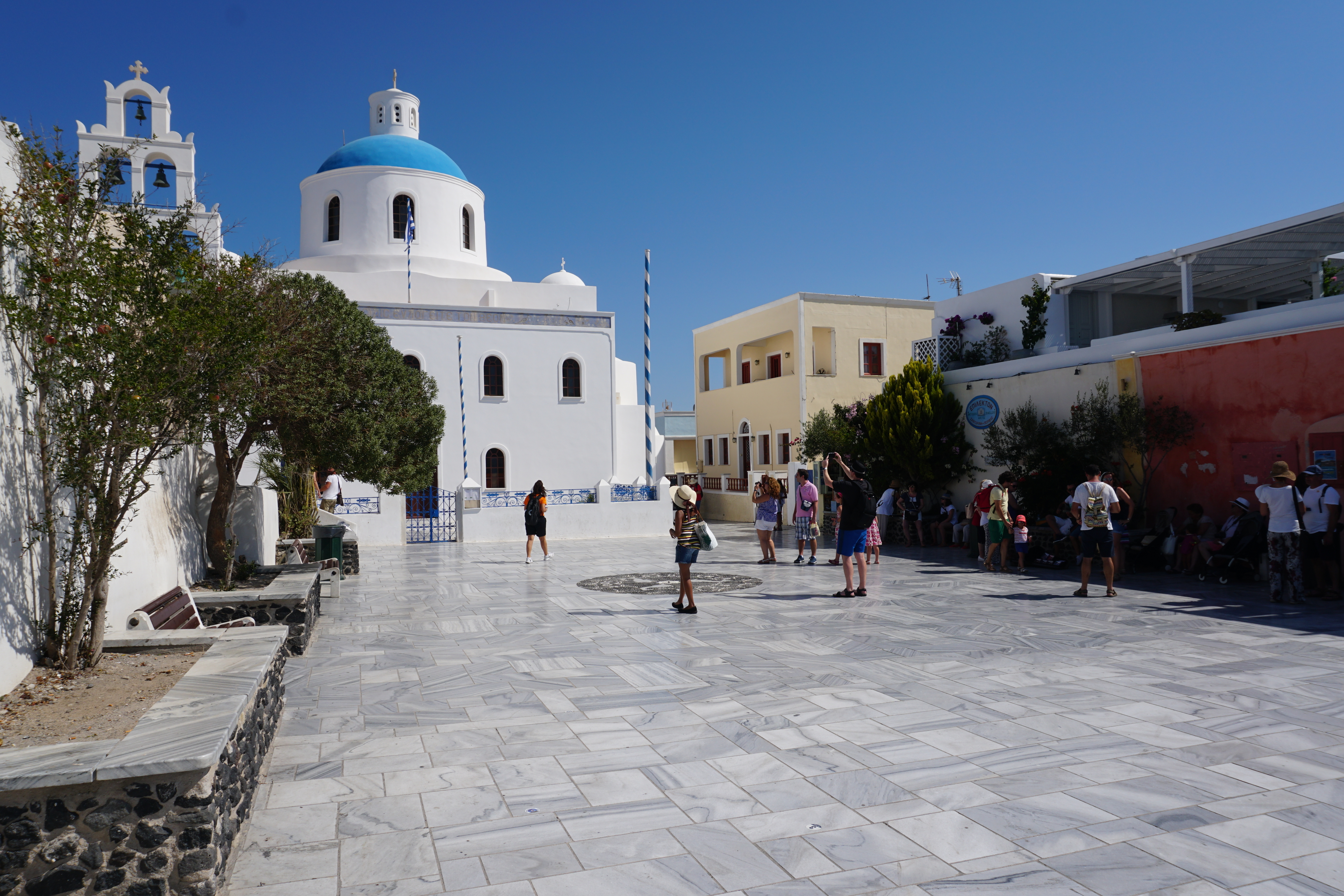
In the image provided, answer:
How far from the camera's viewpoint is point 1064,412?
1545cm

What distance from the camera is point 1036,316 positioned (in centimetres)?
1802

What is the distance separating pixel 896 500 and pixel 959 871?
1456 cm

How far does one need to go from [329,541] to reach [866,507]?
7.02 metres

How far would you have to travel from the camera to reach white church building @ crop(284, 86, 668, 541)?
2577cm

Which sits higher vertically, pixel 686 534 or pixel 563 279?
pixel 563 279

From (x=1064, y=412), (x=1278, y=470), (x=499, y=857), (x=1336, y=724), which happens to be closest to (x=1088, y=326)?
(x=1064, y=412)

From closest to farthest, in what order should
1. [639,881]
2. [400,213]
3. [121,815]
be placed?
[121,815]
[639,881]
[400,213]

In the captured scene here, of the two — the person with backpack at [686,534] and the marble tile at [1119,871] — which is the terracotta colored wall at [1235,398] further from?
the marble tile at [1119,871]

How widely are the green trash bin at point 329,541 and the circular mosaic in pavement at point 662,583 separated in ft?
10.7

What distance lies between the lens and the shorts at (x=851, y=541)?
996cm

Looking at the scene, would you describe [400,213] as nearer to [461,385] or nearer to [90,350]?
[461,385]

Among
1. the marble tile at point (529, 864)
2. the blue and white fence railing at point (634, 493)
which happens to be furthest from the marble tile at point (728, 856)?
the blue and white fence railing at point (634, 493)

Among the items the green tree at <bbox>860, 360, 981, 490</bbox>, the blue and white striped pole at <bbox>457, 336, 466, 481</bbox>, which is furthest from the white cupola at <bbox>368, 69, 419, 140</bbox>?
the green tree at <bbox>860, 360, 981, 490</bbox>

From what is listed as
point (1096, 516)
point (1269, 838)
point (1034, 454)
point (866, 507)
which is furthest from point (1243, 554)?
point (1269, 838)
